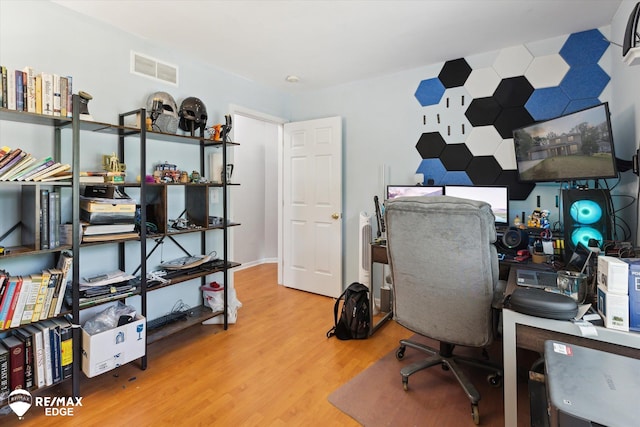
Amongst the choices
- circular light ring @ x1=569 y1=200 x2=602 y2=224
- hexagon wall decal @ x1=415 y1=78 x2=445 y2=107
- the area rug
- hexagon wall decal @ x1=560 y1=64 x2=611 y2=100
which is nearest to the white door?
hexagon wall decal @ x1=415 y1=78 x2=445 y2=107

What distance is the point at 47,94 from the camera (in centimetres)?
176

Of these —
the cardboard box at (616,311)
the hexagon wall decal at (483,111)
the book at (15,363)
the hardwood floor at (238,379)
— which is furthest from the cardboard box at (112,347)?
the hexagon wall decal at (483,111)

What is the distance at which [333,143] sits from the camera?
3594mm

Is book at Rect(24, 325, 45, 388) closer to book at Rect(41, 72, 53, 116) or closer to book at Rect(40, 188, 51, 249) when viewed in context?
book at Rect(40, 188, 51, 249)

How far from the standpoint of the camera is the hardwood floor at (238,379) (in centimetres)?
172

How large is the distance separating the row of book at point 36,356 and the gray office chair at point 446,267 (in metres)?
2.00

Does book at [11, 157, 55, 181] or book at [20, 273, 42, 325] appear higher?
book at [11, 157, 55, 181]

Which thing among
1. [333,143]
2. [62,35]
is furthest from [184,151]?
[333,143]

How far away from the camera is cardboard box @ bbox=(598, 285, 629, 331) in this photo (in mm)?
1096

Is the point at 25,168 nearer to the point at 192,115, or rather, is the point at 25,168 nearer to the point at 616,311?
the point at 192,115

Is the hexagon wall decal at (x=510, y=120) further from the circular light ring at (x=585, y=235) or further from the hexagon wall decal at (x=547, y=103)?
the circular light ring at (x=585, y=235)

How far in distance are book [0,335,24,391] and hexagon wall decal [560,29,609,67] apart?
4148 mm

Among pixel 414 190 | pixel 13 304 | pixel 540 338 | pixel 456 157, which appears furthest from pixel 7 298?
pixel 456 157

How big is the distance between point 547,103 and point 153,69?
→ 3.25 metres
